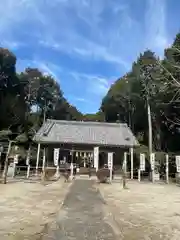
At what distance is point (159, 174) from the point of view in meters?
22.8

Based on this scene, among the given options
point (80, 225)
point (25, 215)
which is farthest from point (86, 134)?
point (80, 225)

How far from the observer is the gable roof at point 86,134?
23.4 meters

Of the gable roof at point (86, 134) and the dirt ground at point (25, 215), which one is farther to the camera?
the gable roof at point (86, 134)

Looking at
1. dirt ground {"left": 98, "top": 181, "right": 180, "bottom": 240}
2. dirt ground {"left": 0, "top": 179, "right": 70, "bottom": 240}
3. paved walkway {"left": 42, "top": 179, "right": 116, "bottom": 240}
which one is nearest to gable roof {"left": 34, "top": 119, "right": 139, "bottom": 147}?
dirt ground {"left": 0, "top": 179, "right": 70, "bottom": 240}

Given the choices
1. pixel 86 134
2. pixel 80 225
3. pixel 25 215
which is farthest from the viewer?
pixel 86 134

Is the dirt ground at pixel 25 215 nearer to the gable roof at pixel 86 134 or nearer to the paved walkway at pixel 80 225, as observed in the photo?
the paved walkway at pixel 80 225

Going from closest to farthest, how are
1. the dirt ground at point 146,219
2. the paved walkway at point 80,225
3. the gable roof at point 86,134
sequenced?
the paved walkway at point 80,225 < the dirt ground at point 146,219 < the gable roof at point 86,134

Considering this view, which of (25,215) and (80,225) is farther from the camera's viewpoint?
(25,215)

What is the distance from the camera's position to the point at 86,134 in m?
25.2

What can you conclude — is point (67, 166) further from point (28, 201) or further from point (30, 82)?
point (30, 82)

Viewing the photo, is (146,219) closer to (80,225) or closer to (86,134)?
(80,225)

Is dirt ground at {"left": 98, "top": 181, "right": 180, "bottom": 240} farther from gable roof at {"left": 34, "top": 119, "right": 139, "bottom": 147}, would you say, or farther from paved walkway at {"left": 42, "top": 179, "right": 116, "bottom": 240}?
gable roof at {"left": 34, "top": 119, "right": 139, "bottom": 147}

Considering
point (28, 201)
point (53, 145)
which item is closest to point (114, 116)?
point (53, 145)

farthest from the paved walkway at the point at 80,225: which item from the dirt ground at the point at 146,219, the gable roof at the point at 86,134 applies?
the gable roof at the point at 86,134
